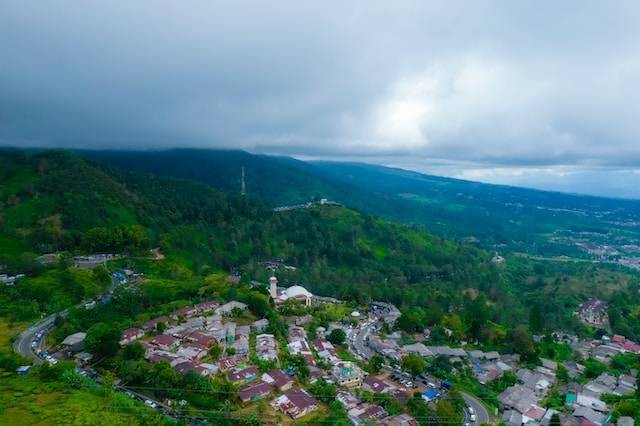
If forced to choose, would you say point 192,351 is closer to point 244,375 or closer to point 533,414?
point 244,375

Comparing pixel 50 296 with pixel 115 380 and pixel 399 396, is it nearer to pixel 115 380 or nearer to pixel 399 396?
pixel 115 380

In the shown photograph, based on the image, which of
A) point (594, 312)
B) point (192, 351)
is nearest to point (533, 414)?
point (192, 351)

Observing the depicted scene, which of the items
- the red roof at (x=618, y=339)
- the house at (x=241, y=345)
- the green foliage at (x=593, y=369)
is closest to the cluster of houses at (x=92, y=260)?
the house at (x=241, y=345)

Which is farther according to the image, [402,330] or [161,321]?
[402,330]

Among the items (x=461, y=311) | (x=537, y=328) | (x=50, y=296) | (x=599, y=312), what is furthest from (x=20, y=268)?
(x=599, y=312)

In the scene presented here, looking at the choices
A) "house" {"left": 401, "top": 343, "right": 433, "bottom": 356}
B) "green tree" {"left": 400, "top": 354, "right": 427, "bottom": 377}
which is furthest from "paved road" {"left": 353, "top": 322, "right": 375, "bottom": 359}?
"green tree" {"left": 400, "top": 354, "right": 427, "bottom": 377}

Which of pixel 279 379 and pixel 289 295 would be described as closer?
pixel 279 379

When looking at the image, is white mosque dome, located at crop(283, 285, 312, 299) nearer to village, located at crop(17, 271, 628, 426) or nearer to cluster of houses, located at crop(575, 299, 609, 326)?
village, located at crop(17, 271, 628, 426)
